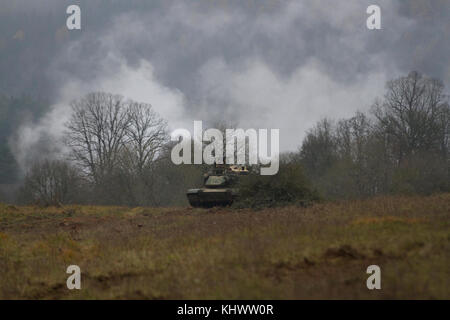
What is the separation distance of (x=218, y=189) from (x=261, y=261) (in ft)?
52.5

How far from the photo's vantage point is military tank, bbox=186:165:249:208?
920 inches

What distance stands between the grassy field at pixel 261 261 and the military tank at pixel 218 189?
1083 centimetres

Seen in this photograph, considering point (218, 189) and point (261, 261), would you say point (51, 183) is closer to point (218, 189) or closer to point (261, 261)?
point (218, 189)

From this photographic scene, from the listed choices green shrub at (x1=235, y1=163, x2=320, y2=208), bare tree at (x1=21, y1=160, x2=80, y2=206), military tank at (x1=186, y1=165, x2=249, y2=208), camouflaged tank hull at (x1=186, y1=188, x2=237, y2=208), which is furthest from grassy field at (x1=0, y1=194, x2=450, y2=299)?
bare tree at (x1=21, y1=160, x2=80, y2=206)

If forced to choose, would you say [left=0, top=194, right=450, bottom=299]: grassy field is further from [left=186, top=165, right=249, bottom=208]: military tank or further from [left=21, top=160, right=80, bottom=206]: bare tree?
[left=21, top=160, right=80, bottom=206]: bare tree

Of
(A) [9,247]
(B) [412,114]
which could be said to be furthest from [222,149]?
(A) [9,247]

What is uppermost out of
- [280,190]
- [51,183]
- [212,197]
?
[51,183]

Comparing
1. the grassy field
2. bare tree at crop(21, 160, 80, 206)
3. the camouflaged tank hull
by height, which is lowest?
the grassy field

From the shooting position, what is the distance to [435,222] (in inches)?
363

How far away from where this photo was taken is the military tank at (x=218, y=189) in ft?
76.7

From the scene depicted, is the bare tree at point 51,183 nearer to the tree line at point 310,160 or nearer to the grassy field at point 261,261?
the tree line at point 310,160

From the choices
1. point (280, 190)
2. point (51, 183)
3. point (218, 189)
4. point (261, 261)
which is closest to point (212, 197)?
point (218, 189)

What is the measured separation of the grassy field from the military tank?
10.8 metres

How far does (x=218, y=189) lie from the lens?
23984 millimetres
